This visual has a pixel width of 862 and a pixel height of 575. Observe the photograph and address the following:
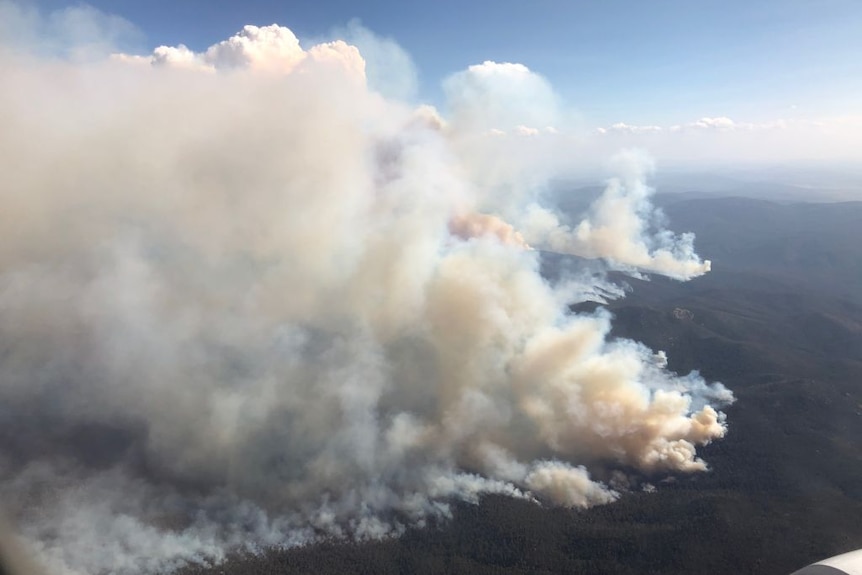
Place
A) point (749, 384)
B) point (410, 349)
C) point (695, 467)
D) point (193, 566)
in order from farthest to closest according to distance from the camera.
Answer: point (749, 384), point (410, 349), point (695, 467), point (193, 566)

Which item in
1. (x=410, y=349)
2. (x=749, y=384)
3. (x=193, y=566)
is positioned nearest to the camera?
(x=193, y=566)

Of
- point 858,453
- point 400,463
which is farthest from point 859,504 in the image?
point 400,463

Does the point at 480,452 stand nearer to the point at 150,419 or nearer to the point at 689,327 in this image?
the point at 150,419

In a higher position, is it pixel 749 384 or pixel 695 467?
pixel 749 384

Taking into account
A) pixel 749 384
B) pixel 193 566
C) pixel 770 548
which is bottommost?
pixel 770 548

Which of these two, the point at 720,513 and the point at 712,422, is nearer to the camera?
the point at 720,513

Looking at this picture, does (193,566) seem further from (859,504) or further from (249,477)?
(859,504)

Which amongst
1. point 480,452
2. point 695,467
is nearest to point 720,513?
point 695,467

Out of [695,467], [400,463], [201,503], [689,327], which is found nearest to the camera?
[201,503]

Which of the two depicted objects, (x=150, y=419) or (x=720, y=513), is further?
(x=150, y=419)

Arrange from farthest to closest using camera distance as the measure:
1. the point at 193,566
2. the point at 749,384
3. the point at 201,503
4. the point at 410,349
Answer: the point at 749,384, the point at 410,349, the point at 201,503, the point at 193,566
